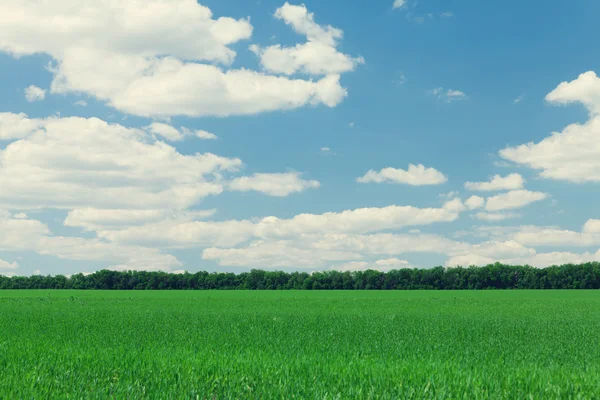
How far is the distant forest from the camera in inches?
4680

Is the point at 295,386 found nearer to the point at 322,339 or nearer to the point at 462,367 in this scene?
the point at 462,367

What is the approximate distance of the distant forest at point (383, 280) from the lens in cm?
11888

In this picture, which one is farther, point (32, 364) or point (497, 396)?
point (32, 364)

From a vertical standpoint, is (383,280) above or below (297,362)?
below

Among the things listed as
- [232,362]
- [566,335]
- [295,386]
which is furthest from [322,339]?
[566,335]

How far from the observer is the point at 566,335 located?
57.7ft

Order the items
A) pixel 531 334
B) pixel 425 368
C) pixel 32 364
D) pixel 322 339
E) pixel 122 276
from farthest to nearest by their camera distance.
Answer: pixel 122 276, pixel 531 334, pixel 322 339, pixel 32 364, pixel 425 368

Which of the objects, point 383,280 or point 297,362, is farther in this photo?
point 383,280

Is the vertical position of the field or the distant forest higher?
the field

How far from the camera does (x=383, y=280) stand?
123188 mm

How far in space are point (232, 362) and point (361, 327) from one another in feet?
30.0

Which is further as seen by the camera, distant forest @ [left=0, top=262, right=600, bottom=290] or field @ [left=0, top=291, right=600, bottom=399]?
distant forest @ [left=0, top=262, right=600, bottom=290]

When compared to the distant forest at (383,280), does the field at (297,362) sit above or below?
above

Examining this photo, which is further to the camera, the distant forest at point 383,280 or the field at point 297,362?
the distant forest at point 383,280
